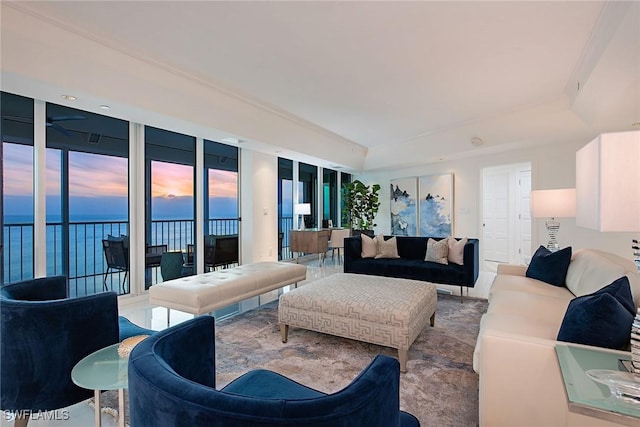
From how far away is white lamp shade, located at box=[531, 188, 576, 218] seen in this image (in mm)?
3520

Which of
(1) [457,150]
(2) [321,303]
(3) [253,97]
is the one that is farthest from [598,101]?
(3) [253,97]

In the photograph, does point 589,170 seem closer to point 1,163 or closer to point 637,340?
point 637,340

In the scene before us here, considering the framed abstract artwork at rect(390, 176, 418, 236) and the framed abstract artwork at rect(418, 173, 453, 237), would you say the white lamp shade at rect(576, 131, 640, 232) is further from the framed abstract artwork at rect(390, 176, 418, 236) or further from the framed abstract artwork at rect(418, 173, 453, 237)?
the framed abstract artwork at rect(390, 176, 418, 236)

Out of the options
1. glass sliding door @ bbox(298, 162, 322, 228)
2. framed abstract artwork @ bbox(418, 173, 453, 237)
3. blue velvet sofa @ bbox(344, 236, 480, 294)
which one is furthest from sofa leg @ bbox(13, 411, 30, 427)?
framed abstract artwork @ bbox(418, 173, 453, 237)

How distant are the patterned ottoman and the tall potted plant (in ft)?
16.1

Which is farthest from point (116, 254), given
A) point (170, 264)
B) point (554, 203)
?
point (554, 203)

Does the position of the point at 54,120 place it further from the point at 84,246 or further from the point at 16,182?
the point at 84,246

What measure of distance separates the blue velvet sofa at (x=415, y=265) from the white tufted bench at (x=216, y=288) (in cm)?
134

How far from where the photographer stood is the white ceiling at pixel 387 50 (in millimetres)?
2432

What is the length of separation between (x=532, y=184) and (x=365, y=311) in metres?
4.71

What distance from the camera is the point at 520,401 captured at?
4.94ft

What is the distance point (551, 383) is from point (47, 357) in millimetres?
2455

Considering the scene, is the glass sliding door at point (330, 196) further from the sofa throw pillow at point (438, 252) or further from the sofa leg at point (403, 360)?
the sofa leg at point (403, 360)

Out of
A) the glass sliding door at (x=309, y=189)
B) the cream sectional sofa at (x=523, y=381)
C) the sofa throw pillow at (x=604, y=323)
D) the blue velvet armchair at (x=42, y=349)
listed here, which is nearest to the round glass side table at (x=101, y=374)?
the blue velvet armchair at (x=42, y=349)
